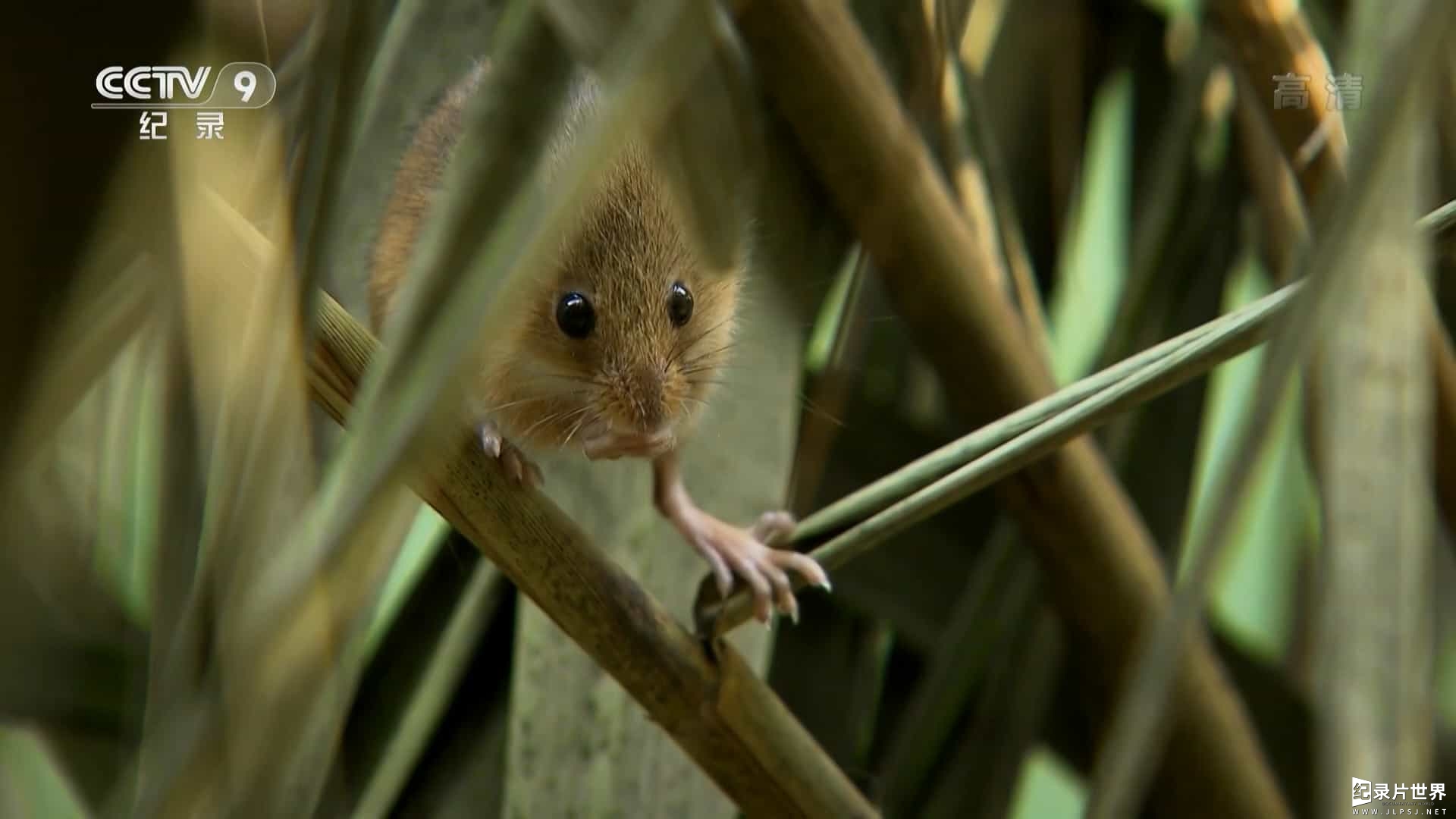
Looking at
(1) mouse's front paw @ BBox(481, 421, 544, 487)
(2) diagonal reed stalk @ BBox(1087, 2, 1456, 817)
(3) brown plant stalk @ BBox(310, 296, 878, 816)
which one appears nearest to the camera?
(2) diagonal reed stalk @ BBox(1087, 2, 1456, 817)

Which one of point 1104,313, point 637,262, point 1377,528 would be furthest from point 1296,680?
point 1377,528

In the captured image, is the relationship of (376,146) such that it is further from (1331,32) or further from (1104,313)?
(1331,32)

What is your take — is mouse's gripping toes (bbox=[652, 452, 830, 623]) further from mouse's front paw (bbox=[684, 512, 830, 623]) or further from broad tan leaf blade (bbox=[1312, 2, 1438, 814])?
broad tan leaf blade (bbox=[1312, 2, 1438, 814])

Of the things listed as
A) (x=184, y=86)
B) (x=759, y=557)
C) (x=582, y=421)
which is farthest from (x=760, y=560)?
(x=184, y=86)

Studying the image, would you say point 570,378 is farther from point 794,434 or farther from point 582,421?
point 794,434

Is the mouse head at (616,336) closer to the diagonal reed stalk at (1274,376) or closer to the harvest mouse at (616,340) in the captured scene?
the harvest mouse at (616,340)

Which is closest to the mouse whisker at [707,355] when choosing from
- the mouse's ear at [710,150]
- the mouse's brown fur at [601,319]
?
the mouse's brown fur at [601,319]

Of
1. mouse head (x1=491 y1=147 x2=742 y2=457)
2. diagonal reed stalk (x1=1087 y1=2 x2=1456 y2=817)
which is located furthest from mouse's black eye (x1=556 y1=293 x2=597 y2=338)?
diagonal reed stalk (x1=1087 y1=2 x2=1456 y2=817)
